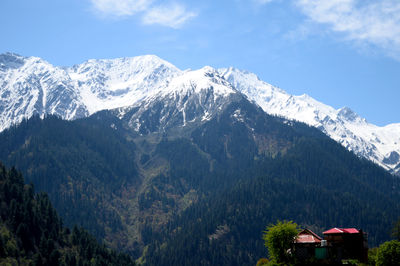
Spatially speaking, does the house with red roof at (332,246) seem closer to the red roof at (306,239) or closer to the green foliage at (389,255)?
the red roof at (306,239)

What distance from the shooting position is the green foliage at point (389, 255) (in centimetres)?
11644

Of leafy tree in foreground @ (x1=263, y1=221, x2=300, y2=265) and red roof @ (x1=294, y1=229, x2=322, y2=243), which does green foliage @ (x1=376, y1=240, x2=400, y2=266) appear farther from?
leafy tree in foreground @ (x1=263, y1=221, x2=300, y2=265)

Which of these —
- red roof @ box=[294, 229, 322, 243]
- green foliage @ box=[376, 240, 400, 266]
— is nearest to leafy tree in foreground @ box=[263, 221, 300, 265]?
red roof @ box=[294, 229, 322, 243]

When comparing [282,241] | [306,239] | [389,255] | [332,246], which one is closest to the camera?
[389,255]

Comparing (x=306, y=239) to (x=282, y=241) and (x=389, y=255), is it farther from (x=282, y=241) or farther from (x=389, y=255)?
(x=389, y=255)

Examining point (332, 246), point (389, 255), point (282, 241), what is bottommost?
point (389, 255)

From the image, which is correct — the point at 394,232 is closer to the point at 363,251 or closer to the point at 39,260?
the point at 363,251

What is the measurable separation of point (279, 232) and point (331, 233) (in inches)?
672

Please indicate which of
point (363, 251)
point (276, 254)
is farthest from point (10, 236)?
point (363, 251)

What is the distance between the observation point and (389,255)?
11738 centimetres

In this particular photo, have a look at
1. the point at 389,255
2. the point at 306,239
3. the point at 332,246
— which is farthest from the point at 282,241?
the point at 389,255

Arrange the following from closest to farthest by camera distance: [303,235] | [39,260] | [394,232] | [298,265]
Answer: [298,265], [303,235], [394,232], [39,260]

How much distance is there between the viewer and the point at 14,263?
599 ft

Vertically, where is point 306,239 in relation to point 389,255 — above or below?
above
